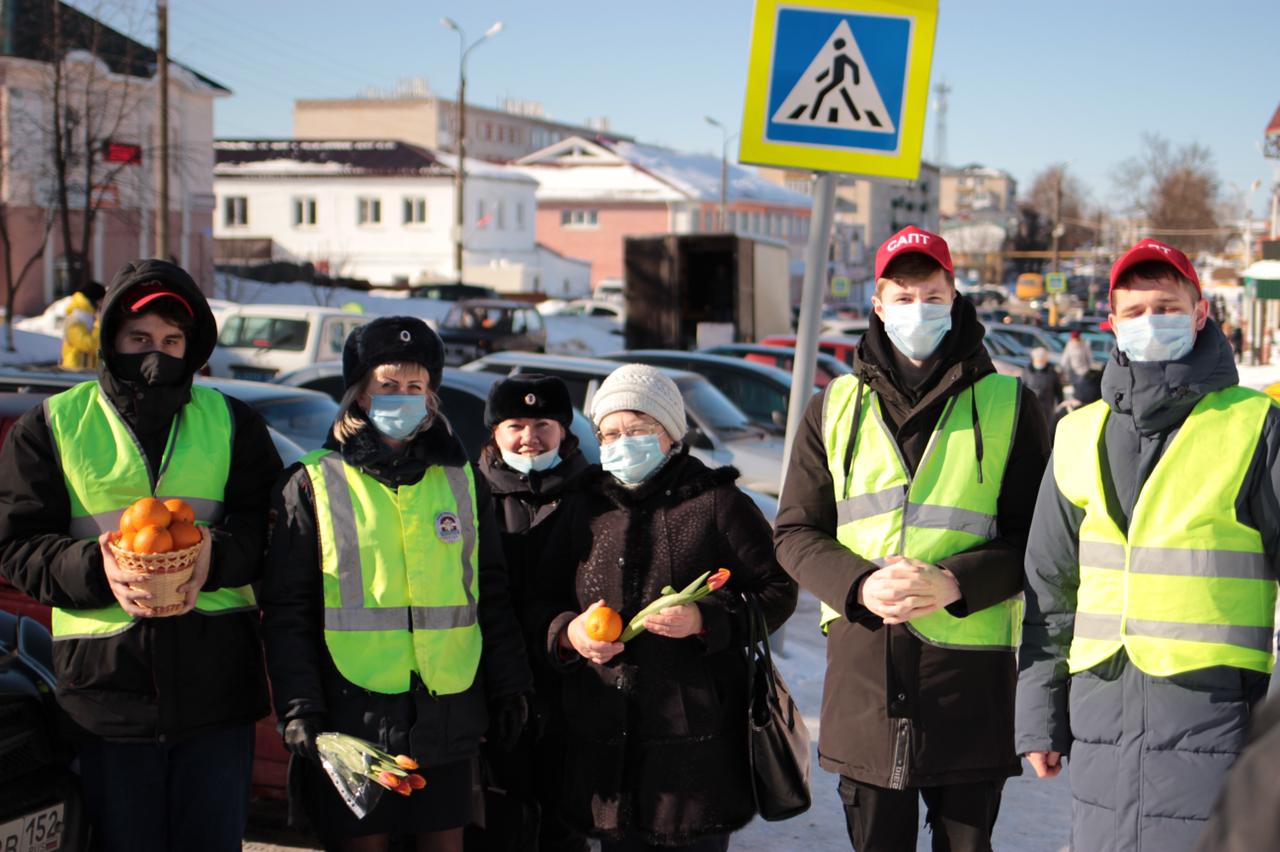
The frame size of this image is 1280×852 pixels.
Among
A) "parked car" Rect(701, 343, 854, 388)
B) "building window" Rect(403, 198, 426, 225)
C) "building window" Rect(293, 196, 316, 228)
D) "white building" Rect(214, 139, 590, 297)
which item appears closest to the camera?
"parked car" Rect(701, 343, 854, 388)

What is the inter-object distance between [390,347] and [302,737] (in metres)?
1.07

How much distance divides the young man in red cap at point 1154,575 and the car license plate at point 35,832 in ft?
→ 8.00

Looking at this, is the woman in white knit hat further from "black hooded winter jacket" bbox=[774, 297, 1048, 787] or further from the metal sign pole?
the metal sign pole

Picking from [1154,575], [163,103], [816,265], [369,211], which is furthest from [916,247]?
[369,211]

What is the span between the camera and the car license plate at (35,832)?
345cm

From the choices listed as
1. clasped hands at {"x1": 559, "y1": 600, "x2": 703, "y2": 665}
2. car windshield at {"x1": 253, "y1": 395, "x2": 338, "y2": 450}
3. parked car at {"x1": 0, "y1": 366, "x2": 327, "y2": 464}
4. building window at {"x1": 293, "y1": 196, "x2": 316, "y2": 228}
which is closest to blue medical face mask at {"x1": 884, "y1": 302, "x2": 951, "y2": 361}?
clasped hands at {"x1": 559, "y1": 600, "x2": 703, "y2": 665}

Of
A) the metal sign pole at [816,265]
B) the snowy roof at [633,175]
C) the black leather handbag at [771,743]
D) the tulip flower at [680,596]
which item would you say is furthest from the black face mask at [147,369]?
the snowy roof at [633,175]

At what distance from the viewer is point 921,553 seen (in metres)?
3.50

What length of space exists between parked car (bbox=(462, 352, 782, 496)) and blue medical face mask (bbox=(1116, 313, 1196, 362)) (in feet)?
22.1

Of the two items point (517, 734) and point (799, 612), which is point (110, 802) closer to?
point (517, 734)

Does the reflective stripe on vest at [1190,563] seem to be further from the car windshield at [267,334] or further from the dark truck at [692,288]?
the dark truck at [692,288]

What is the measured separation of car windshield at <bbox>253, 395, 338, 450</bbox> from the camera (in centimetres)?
707

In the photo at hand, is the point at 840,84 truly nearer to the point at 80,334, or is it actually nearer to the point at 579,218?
the point at 80,334

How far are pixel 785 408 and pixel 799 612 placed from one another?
136 inches
